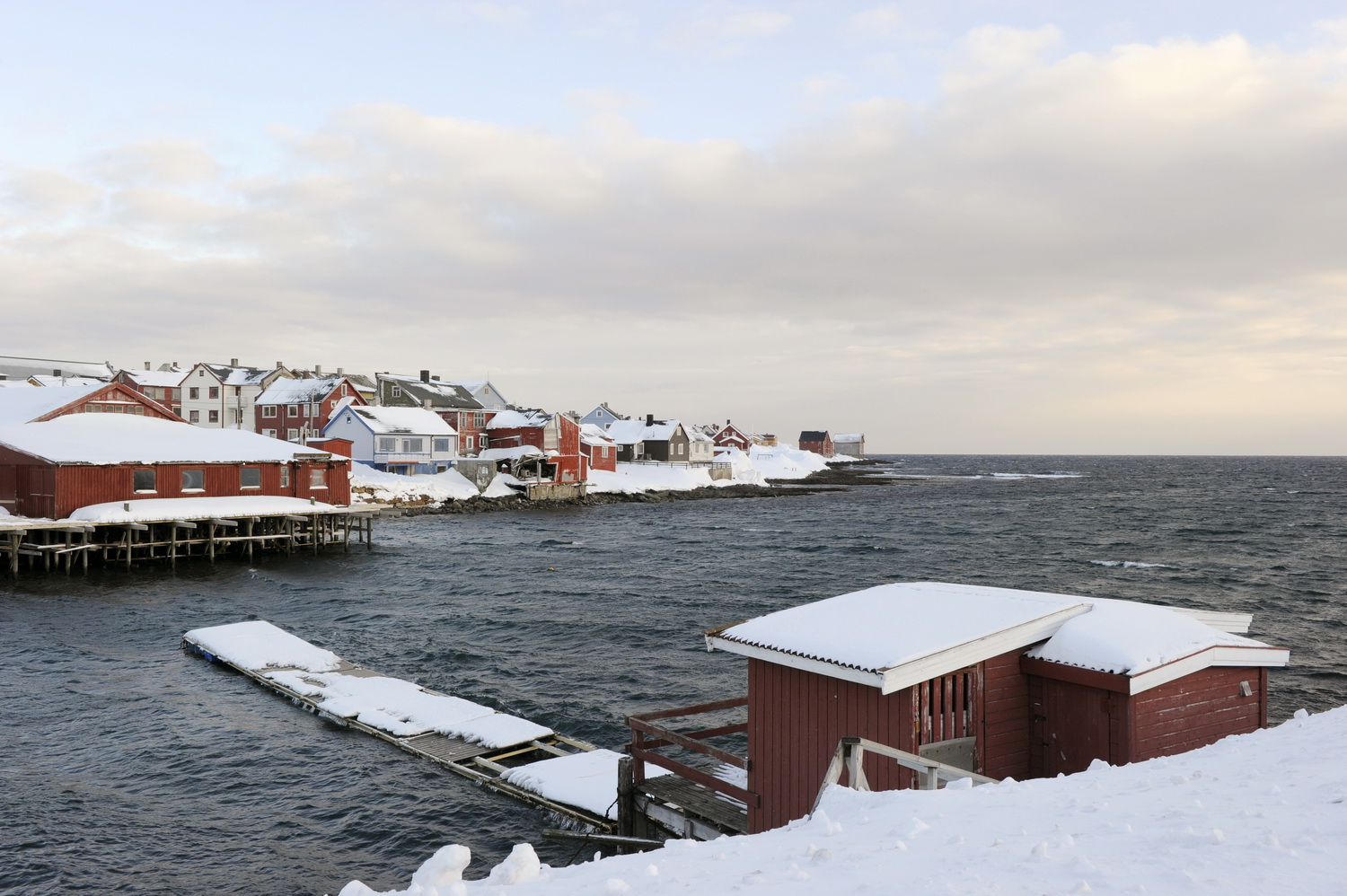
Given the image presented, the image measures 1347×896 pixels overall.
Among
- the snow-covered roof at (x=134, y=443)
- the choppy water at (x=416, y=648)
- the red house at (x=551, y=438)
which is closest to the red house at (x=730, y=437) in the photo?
the red house at (x=551, y=438)

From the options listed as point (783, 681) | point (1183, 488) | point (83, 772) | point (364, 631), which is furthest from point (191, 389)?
point (1183, 488)

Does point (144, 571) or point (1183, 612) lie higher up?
point (1183, 612)

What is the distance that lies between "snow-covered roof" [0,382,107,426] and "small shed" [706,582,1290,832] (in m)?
54.0

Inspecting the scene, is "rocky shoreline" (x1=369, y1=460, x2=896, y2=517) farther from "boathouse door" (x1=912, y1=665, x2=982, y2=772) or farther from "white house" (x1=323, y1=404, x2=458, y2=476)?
"boathouse door" (x1=912, y1=665, x2=982, y2=772)

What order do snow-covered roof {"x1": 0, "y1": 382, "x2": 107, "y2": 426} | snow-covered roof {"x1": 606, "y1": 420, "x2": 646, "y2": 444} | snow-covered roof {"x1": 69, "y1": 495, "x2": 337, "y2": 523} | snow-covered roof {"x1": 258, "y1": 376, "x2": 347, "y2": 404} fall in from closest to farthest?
snow-covered roof {"x1": 69, "y1": 495, "x2": 337, "y2": 523}
snow-covered roof {"x1": 0, "y1": 382, "x2": 107, "y2": 426}
snow-covered roof {"x1": 258, "y1": 376, "x2": 347, "y2": 404}
snow-covered roof {"x1": 606, "y1": 420, "x2": 646, "y2": 444}

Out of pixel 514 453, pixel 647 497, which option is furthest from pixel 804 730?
pixel 647 497

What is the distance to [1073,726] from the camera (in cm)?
1047

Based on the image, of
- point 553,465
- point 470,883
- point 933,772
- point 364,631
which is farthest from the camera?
point 553,465

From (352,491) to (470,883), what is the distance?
6748 centimetres

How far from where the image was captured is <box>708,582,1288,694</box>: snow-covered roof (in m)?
9.94

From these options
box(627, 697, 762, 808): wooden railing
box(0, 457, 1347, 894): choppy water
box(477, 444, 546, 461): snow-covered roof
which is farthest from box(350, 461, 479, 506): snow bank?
box(627, 697, 762, 808): wooden railing

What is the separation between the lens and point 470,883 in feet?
21.9

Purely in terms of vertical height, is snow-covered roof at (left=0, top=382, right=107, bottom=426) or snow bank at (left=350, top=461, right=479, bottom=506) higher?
snow-covered roof at (left=0, top=382, right=107, bottom=426)

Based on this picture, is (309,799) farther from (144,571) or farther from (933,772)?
(144,571)
